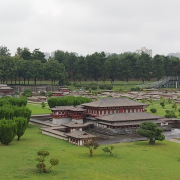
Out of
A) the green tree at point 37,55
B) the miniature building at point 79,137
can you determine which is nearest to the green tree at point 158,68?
the green tree at point 37,55

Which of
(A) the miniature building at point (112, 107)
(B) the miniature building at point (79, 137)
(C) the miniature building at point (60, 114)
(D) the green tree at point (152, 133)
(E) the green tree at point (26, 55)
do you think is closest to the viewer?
(B) the miniature building at point (79, 137)

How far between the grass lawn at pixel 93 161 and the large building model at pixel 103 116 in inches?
298

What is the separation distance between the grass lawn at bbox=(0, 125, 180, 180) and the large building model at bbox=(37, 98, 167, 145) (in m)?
7.58

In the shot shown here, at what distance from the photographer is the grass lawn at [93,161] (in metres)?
24.5

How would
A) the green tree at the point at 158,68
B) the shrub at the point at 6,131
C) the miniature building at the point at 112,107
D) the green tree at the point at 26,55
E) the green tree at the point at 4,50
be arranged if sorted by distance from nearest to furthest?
the shrub at the point at 6,131, the miniature building at the point at 112,107, the green tree at the point at 158,68, the green tree at the point at 26,55, the green tree at the point at 4,50

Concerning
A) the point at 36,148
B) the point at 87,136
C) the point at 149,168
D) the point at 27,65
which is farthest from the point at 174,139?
the point at 27,65

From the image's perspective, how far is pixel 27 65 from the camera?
389 ft

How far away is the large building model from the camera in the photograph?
4744 cm

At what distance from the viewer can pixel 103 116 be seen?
50.2m

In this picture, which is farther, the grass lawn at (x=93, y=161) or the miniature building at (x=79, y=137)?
the miniature building at (x=79, y=137)

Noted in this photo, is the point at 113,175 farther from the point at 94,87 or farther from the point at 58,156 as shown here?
the point at 94,87

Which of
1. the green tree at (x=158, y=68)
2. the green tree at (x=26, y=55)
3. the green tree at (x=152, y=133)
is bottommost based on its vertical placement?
the green tree at (x=152, y=133)

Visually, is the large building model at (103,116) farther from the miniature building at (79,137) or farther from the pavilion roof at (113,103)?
the miniature building at (79,137)

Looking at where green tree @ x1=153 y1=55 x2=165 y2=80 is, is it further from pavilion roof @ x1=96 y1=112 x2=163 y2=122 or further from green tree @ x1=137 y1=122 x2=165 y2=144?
green tree @ x1=137 y1=122 x2=165 y2=144
